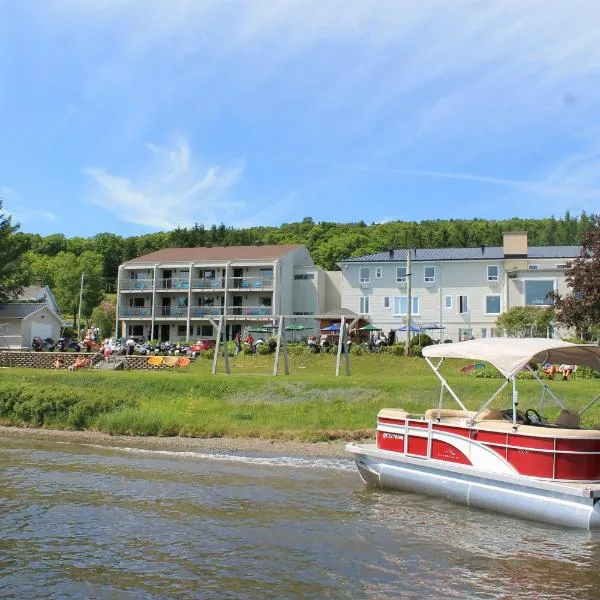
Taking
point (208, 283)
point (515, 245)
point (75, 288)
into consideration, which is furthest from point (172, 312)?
point (515, 245)

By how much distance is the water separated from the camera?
31.2ft

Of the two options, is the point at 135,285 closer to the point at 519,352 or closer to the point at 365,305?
the point at 365,305

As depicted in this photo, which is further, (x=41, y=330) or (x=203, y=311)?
(x=203, y=311)

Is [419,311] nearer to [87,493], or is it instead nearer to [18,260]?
[18,260]

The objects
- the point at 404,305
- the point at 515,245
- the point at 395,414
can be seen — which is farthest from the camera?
the point at 404,305

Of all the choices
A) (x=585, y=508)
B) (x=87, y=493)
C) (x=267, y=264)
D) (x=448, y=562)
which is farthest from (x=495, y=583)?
(x=267, y=264)

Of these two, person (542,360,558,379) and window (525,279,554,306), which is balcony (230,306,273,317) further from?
person (542,360,558,379)

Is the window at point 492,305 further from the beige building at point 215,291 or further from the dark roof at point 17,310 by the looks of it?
the dark roof at point 17,310

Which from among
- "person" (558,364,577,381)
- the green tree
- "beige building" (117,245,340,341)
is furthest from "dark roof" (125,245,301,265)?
"person" (558,364,577,381)

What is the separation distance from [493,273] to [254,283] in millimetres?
23770

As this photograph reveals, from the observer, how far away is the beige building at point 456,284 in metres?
59.5

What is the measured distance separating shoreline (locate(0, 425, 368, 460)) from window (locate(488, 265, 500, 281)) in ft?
137

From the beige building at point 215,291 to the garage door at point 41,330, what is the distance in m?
9.93

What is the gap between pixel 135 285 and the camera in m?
75.1
